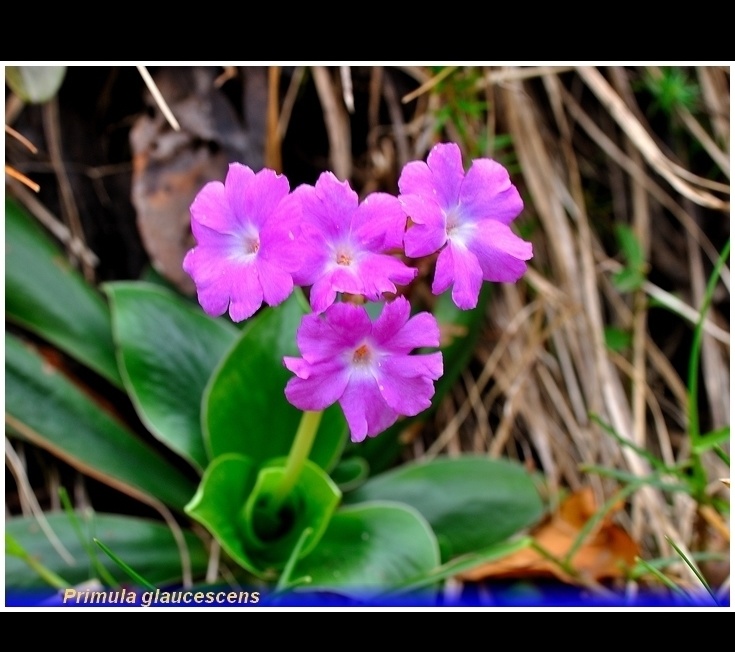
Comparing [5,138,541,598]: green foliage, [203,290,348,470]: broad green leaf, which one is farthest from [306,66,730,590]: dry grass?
[203,290,348,470]: broad green leaf

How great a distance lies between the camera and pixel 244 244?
65 centimetres

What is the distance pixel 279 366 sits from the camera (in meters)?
0.98

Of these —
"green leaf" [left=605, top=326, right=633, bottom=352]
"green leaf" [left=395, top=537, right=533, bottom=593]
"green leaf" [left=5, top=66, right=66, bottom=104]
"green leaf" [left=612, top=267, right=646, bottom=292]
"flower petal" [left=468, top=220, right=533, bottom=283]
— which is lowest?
"green leaf" [left=395, top=537, right=533, bottom=593]

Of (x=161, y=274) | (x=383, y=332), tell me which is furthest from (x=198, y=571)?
(x=383, y=332)

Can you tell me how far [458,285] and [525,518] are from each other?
0.50 meters

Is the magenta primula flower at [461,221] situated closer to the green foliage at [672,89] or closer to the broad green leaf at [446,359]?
the broad green leaf at [446,359]

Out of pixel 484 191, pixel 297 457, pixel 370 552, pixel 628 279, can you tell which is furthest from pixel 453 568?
pixel 628 279

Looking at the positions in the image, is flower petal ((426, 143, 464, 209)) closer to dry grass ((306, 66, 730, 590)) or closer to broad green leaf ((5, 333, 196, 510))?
dry grass ((306, 66, 730, 590))

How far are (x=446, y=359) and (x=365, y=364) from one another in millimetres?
492

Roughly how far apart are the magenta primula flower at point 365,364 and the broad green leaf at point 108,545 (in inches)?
18.0

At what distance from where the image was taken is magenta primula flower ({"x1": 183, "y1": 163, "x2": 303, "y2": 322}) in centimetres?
61

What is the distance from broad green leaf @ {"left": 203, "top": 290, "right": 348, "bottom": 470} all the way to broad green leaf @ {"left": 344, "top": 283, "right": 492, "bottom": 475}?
11cm

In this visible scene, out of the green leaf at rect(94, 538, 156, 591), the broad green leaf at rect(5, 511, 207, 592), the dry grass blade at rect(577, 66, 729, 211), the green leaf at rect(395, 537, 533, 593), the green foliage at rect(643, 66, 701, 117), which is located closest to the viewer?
the green leaf at rect(94, 538, 156, 591)

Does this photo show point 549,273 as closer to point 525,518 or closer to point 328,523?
point 525,518
